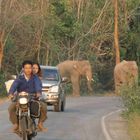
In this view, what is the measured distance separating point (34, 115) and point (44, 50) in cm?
3697

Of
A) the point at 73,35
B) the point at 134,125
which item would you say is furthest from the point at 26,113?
the point at 73,35

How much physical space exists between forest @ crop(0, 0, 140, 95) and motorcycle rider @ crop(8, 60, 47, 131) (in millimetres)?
30939

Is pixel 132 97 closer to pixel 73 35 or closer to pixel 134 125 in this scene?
pixel 134 125

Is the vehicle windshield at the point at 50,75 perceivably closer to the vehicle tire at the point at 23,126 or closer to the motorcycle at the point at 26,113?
the motorcycle at the point at 26,113

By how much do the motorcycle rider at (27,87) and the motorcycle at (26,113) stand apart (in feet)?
0.40

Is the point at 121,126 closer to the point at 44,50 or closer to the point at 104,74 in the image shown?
the point at 44,50

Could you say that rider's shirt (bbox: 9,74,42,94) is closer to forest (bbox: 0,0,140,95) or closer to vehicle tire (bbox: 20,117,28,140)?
vehicle tire (bbox: 20,117,28,140)

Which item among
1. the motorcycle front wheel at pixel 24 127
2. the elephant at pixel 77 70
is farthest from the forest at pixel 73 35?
the motorcycle front wheel at pixel 24 127

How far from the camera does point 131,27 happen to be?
190 ft

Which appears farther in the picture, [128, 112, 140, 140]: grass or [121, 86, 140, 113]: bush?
[121, 86, 140, 113]: bush

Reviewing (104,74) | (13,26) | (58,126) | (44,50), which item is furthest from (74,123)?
(104,74)

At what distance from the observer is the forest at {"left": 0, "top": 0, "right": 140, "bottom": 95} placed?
49031 millimetres

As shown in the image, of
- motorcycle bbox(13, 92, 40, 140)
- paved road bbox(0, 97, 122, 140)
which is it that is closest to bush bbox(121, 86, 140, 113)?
paved road bbox(0, 97, 122, 140)

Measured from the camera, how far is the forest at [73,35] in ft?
161
